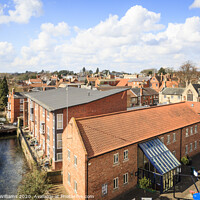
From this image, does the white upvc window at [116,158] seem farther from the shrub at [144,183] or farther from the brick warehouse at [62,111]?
the brick warehouse at [62,111]

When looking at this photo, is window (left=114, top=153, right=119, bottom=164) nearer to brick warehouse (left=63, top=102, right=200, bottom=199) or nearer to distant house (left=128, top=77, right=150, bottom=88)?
brick warehouse (left=63, top=102, right=200, bottom=199)

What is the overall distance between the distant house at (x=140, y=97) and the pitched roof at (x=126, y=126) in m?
31.9

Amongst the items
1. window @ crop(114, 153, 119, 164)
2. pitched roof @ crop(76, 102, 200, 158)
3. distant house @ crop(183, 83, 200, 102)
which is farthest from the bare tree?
window @ crop(114, 153, 119, 164)

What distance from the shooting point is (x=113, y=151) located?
19.4 metres

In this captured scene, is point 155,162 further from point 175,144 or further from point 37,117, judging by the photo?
point 37,117

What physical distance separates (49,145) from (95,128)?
11.2 metres

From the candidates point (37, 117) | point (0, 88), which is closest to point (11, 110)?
point (0, 88)

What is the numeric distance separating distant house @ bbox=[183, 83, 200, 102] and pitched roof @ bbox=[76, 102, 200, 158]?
2898cm

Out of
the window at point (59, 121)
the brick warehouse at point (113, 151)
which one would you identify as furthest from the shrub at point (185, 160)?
the window at point (59, 121)

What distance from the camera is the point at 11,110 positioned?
58.8 meters

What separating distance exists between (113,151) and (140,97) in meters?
47.7

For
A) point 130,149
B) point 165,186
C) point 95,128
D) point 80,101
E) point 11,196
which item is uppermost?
point 80,101

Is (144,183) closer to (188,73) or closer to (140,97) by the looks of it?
(140,97)

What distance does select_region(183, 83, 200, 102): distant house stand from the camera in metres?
57.7
